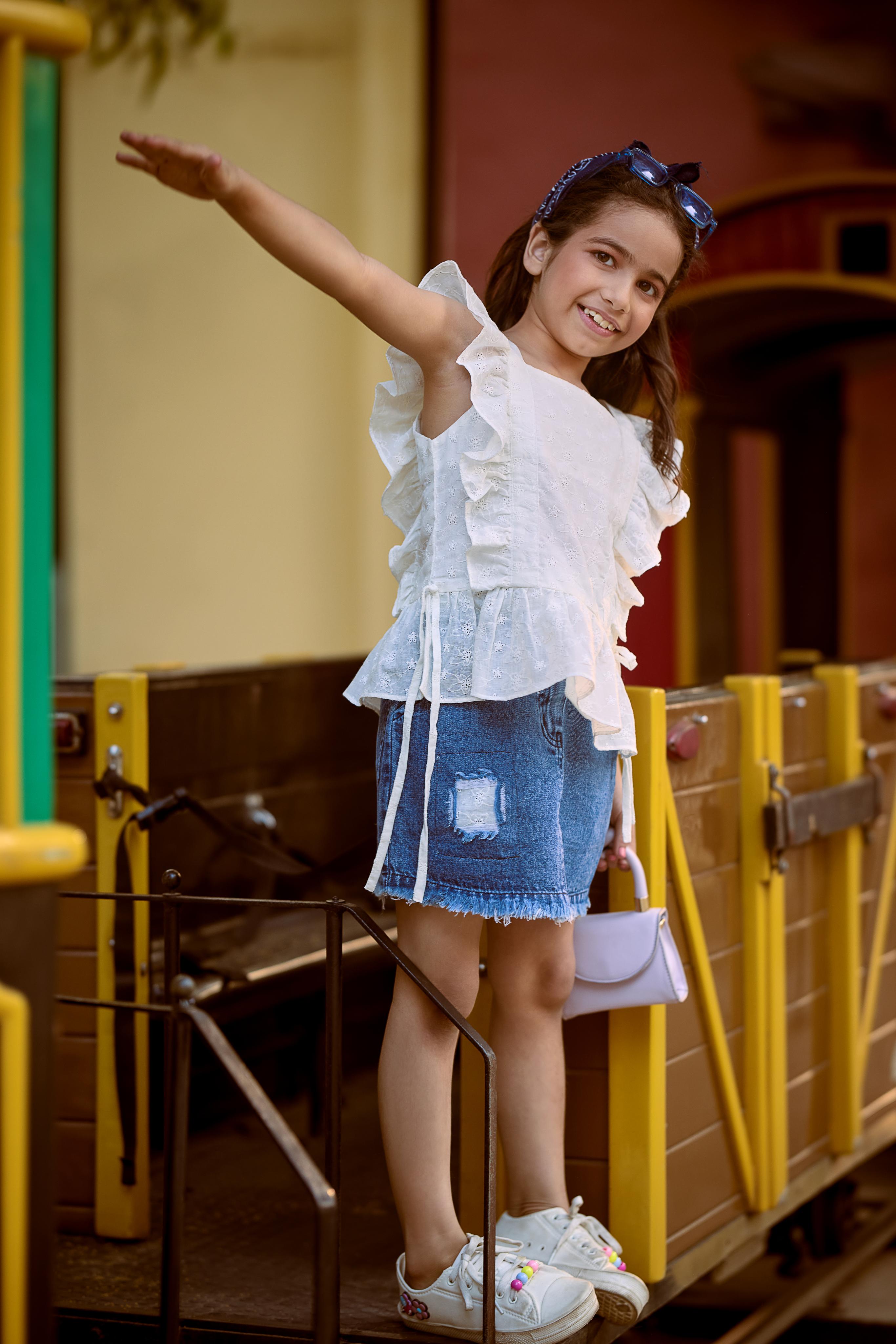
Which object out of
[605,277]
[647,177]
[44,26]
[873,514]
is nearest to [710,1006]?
[605,277]

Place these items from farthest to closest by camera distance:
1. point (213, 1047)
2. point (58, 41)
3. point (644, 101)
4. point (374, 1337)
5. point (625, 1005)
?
point (644, 101) < point (625, 1005) < point (374, 1337) < point (213, 1047) < point (58, 41)

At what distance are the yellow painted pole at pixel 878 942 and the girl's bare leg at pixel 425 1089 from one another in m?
1.45

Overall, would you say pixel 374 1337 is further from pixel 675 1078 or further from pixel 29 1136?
pixel 29 1136

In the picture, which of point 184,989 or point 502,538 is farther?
point 502,538

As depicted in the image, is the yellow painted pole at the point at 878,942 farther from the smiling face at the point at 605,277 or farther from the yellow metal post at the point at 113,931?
the smiling face at the point at 605,277

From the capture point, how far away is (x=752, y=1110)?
268cm

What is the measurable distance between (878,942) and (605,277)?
1.90 metres

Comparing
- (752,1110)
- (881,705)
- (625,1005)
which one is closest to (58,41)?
(625,1005)

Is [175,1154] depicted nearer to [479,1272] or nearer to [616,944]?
[479,1272]

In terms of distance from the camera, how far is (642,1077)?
2.27m

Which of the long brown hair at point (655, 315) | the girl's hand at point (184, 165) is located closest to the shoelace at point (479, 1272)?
the long brown hair at point (655, 315)

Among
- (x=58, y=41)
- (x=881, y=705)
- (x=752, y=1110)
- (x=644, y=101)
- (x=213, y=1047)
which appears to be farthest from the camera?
(x=644, y=101)

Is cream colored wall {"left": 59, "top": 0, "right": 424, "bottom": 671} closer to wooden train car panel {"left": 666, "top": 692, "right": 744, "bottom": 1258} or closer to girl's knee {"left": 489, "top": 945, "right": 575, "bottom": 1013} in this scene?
wooden train car panel {"left": 666, "top": 692, "right": 744, "bottom": 1258}

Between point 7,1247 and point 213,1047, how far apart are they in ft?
1.13
